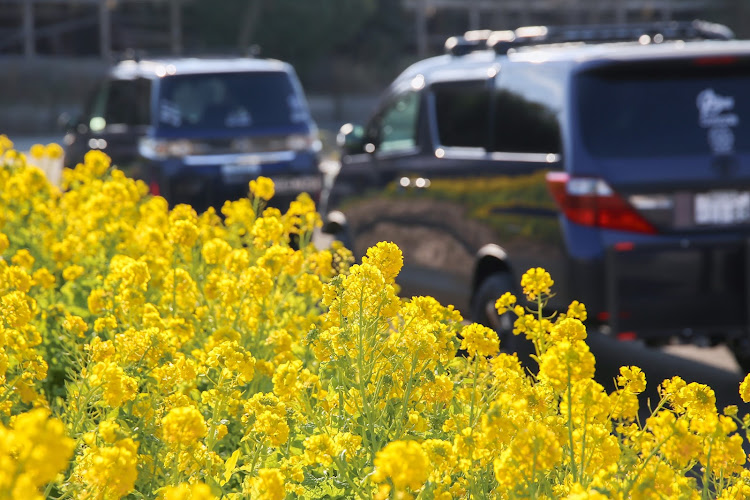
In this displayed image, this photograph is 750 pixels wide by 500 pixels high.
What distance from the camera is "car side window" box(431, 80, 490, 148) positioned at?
6844 mm

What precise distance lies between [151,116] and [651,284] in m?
5.41

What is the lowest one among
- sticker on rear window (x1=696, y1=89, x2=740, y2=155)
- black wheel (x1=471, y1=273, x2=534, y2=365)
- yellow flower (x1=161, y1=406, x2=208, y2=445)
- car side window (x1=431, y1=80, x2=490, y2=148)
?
black wheel (x1=471, y1=273, x2=534, y2=365)

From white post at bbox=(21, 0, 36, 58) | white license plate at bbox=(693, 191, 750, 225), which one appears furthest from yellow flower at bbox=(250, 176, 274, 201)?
white post at bbox=(21, 0, 36, 58)

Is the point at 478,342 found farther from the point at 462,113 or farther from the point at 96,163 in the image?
the point at 96,163

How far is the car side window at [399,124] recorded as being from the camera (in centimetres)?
762

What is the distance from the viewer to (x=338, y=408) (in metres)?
3.74

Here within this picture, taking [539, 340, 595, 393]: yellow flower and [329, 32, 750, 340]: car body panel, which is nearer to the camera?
[539, 340, 595, 393]: yellow flower

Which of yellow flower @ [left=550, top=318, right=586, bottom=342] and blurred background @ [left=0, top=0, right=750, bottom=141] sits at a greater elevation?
yellow flower @ [left=550, top=318, right=586, bottom=342]

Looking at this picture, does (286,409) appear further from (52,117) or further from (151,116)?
(52,117)

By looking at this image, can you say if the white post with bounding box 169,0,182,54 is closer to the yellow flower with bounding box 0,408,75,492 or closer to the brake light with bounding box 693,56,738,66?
the brake light with bounding box 693,56,738,66

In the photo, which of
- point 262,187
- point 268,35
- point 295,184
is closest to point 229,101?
point 295,184

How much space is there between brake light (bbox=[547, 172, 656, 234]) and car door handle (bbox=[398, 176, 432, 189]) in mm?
1401

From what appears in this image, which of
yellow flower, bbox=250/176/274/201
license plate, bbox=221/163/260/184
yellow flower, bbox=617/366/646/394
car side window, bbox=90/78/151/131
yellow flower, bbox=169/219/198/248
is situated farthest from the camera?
car side window, bbox=90/78/151/131

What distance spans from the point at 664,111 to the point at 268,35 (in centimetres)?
3987
